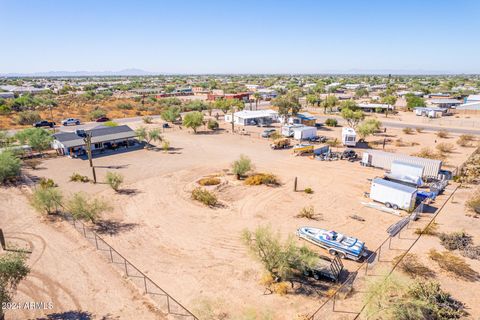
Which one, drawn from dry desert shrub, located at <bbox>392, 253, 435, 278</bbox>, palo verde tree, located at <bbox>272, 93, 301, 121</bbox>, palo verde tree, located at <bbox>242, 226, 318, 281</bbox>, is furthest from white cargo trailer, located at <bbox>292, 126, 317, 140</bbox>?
palo verde tree, located at <bbox>242, 226, 318, 281</bbox>

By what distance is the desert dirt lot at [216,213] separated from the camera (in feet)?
52.4

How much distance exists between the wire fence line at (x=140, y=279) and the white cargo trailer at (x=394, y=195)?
1980 cm

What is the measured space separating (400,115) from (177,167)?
216 ft

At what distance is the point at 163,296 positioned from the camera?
15516 millimetres

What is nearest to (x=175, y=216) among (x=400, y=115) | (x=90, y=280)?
(x=90, y=280)

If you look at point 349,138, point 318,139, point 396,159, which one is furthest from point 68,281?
point 318,139

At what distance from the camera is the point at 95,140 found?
44.5m

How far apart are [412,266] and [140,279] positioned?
16218 mm

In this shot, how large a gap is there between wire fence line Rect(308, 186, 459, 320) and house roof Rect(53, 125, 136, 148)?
40141mm

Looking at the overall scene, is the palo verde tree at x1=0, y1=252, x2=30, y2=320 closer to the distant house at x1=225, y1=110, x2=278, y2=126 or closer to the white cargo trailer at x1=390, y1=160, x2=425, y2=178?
the white cargo trailer at x1=390, y1=160, x2=425, y2=178

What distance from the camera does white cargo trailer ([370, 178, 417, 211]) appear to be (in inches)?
977

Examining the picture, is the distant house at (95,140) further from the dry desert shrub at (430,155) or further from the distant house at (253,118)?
the dry desert shrub at (430,155)

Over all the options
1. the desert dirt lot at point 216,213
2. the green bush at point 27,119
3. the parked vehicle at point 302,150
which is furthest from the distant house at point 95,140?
the green bush at point 27,119

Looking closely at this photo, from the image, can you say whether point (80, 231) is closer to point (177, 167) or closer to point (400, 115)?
point (177, 167)
